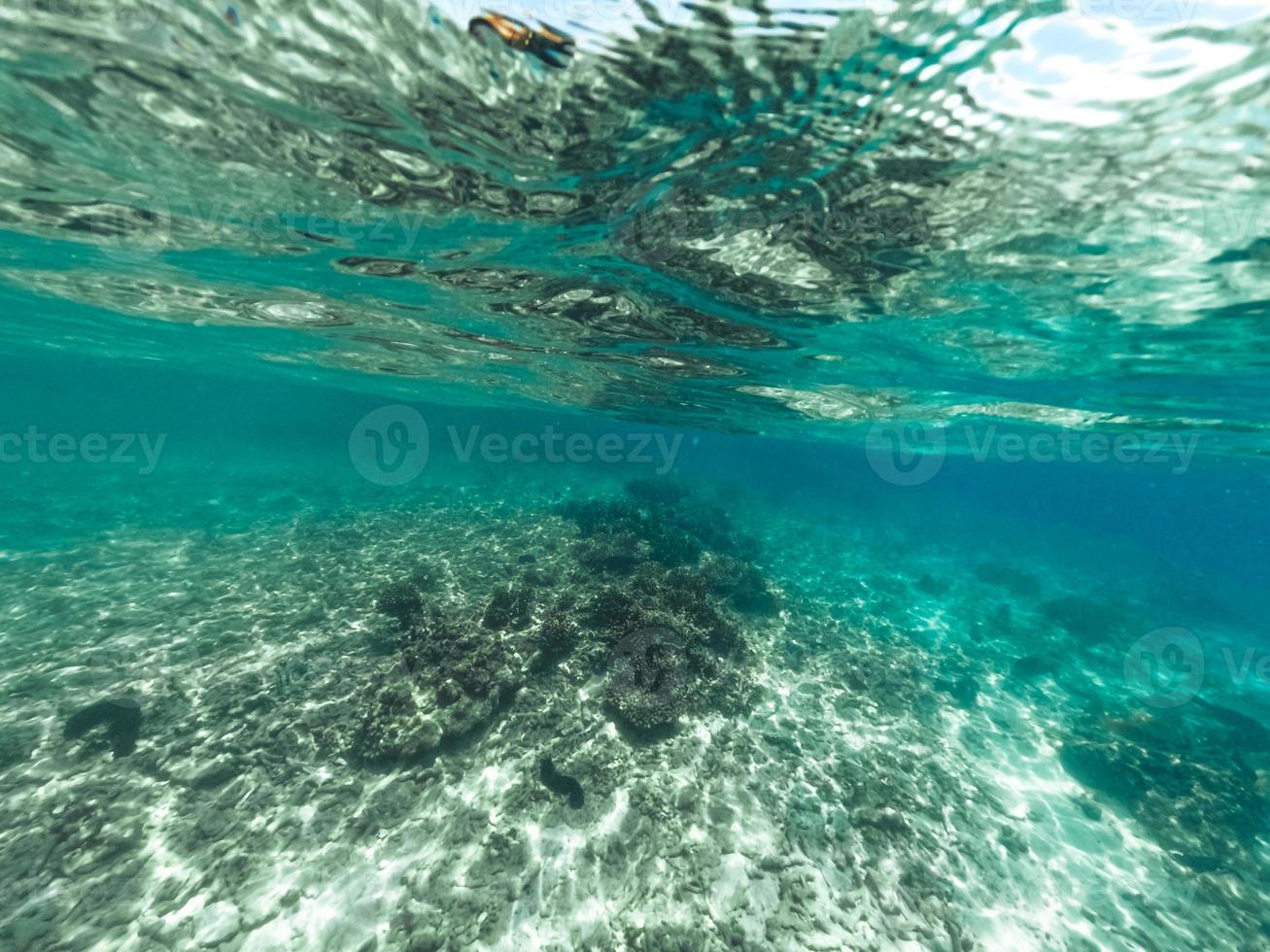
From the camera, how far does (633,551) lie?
59.4 ft

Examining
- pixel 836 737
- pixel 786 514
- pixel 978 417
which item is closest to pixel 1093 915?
pixel 836 737

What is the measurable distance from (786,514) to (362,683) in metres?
32.6

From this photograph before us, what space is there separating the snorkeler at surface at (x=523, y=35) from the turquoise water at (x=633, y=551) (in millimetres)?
170

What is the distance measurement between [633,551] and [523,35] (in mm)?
15160

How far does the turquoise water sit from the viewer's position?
5.41m

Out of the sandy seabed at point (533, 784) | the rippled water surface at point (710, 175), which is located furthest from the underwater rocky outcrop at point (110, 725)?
the rippled water surface at point (710, 175)

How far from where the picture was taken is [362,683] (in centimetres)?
1020

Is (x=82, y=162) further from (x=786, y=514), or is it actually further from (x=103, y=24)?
(x=786, y=514)

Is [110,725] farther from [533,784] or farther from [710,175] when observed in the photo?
[710,175]

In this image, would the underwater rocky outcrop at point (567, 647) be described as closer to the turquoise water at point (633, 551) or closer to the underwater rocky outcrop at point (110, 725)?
the turquoise water at point (633, 551)

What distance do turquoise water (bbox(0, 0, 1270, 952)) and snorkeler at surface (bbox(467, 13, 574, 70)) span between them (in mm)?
170

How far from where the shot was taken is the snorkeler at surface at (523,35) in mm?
4781

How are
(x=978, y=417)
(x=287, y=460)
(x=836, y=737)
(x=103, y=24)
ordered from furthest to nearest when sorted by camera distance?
(x=287, y=460) < (x=978, y=417) < (x=836, y=737) < (x=103, y=24)

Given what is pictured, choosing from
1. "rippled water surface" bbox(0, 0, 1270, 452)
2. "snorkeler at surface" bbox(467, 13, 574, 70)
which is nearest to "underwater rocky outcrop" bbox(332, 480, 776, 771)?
"rippled water surface" bbox(0, 0, 1270, 452)
